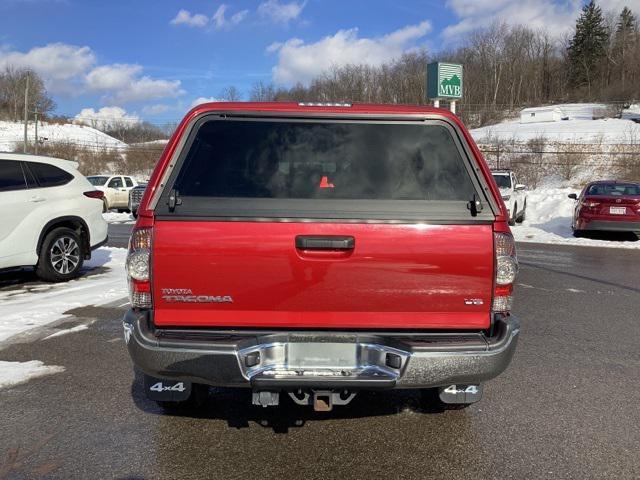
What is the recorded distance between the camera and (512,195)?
718 inches

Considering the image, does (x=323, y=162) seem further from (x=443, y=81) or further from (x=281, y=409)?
(x=443, y=81)

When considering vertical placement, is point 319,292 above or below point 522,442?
above

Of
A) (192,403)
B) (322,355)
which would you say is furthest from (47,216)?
(322,355)

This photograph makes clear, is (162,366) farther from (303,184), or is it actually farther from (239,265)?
(303,184)

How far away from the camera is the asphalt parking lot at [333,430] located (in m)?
3.12

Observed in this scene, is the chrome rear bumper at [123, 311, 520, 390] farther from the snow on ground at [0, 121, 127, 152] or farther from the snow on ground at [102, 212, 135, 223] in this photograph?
the snow on ground at [0, 121, 127, 152]

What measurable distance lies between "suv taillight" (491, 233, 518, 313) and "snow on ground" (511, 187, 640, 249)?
12.8 meters

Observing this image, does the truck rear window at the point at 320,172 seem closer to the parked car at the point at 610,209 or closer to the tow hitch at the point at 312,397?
the tow hitch at the point at 312,397

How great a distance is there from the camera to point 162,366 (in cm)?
291

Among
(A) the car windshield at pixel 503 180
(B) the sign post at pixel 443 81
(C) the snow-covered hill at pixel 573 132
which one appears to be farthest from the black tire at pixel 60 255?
(C) the snow-covered hill at pixel 573 132

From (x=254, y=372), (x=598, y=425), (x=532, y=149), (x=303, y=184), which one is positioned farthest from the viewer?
(x=532, y=149)

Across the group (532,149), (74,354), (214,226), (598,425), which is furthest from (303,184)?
(532,149)

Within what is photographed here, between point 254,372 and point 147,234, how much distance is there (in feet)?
2.98

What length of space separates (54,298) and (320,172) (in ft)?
18.2
